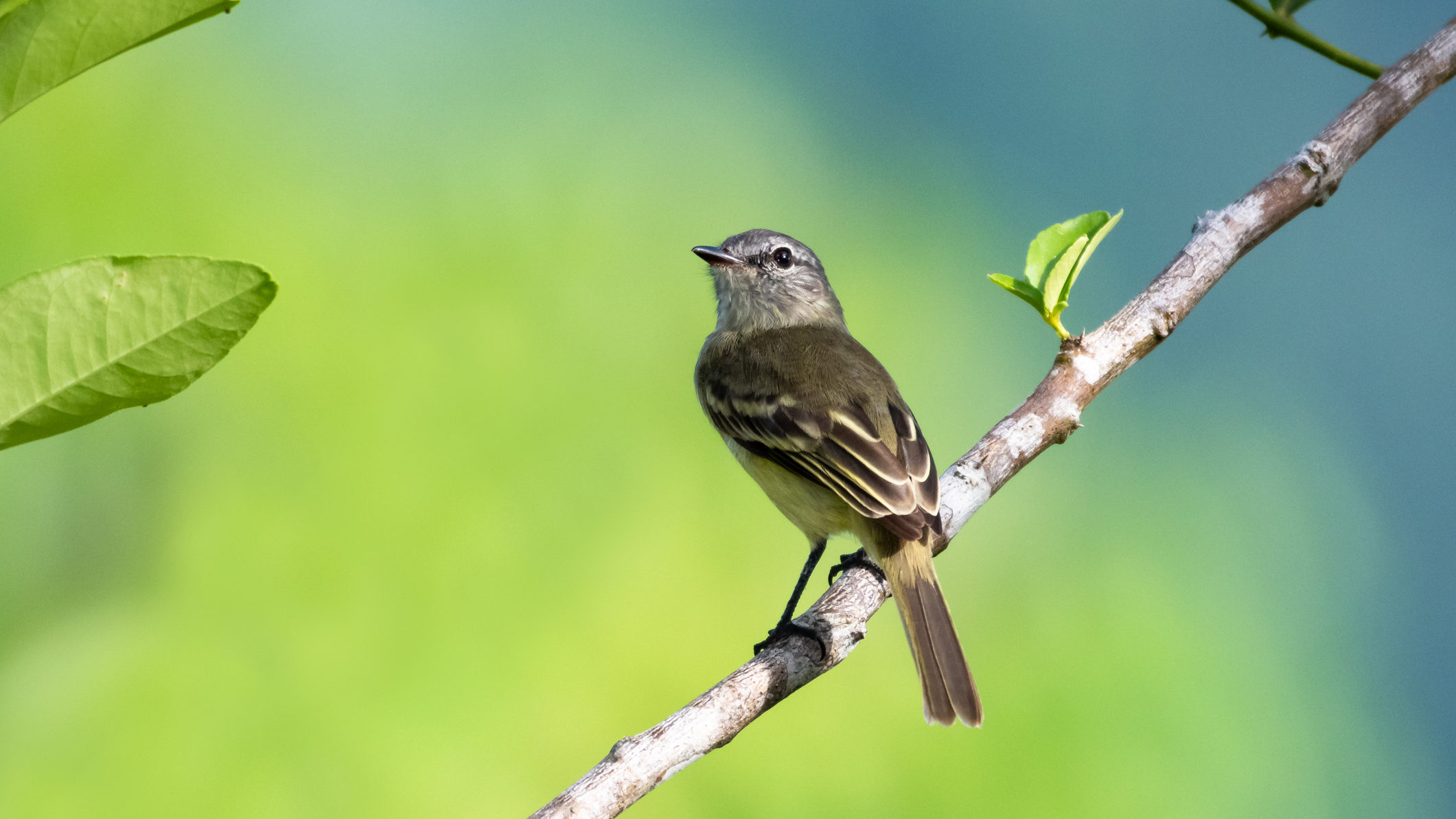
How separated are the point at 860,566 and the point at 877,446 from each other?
0.23 meters

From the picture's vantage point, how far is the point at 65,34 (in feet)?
1.49

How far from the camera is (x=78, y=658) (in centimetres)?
271

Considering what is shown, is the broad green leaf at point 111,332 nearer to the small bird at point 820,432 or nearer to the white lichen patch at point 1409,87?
the small bird at point 820,432

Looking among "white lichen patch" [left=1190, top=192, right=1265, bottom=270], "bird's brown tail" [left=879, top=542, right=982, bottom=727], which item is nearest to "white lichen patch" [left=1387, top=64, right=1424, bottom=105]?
"white lichen patch" [left=1190, top=192, right=1265, bottom=270]

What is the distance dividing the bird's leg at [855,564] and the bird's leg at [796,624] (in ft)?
0.19

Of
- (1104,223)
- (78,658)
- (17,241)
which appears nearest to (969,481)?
(1104,223)

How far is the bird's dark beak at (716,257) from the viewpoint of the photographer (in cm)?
248

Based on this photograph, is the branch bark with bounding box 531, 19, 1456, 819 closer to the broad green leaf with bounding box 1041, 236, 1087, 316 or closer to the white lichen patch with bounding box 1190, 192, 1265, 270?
the white lichen patch with bounding box 1190, 192, 1265, 270

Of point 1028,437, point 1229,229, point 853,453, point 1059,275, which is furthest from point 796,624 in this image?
point 1229,229

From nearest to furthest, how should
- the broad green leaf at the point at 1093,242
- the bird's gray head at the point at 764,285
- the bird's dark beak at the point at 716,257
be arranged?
the broad green leaf at the point at 1093,242
the bird's dark beak at the point at 716,257
the bird's gray head at the point at 764,285

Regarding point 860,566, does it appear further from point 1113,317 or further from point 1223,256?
point 1223,256

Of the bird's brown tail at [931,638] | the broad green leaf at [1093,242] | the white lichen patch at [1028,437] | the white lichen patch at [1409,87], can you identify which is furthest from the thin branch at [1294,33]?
the bird's brown tail at [931,638]

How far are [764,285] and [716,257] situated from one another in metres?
0.16

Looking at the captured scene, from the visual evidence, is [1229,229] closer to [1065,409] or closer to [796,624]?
[1065,409]
